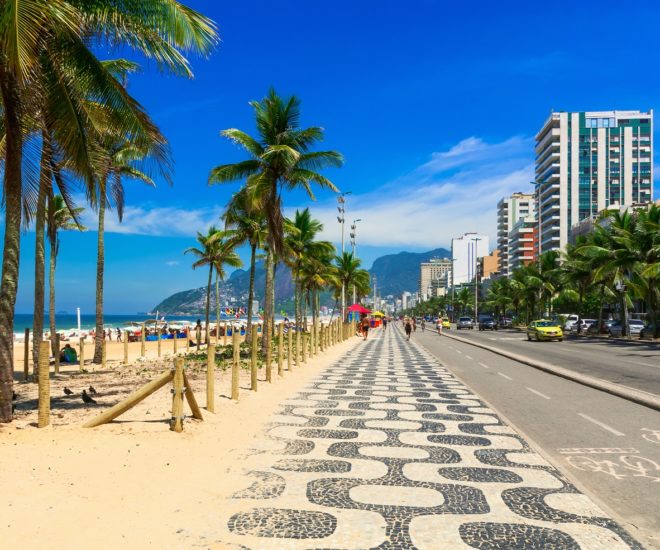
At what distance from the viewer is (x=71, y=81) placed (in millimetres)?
8148

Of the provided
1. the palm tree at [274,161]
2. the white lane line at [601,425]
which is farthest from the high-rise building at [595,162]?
the white lane line at [601,425]

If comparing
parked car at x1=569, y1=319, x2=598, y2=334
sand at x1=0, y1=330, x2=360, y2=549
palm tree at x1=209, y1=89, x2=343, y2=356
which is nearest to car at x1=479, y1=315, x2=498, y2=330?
parked car at x1=569, y1=319, x2=598, y2=334

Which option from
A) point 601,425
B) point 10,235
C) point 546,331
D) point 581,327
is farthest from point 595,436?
point 581,327

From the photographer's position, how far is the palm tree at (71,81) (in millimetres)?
7645

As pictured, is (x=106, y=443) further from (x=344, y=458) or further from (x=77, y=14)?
(x=77, y=14)

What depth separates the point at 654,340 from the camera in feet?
116

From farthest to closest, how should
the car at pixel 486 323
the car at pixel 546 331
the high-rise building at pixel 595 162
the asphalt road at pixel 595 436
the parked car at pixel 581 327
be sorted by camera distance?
the high-rise building at pixel 595 162
the car at pixel 486 323
the parked car at pixel 581 327
the car at pixel 546 331
the asphalt road at pixel 595 436

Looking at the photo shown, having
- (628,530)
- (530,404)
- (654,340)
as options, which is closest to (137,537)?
(628,530)

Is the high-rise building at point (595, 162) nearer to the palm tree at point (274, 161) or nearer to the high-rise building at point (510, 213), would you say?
the high-rise building at point (510, 213)

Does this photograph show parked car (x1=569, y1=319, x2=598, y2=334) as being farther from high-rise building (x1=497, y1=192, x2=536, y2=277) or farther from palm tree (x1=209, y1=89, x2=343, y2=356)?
high-rise building (x1=497, y1=192, x2=536, y2=277)

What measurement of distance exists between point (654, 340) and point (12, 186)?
1479 inches

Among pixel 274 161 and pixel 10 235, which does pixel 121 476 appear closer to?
pixel 10 235

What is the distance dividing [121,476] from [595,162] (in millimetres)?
125095

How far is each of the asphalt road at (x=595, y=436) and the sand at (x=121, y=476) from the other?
3460 mm
